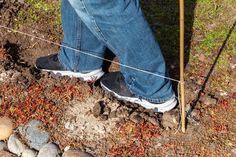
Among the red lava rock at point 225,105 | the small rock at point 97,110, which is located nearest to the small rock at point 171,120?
the red lava rock at point 225,105

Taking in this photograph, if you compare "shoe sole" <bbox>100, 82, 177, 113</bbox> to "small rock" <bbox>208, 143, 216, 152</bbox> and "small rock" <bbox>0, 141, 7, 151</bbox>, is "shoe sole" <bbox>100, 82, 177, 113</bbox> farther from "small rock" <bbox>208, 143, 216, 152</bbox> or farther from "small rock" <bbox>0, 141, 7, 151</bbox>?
"small rock" <bbox>0, 141, 7, 151</bbox>

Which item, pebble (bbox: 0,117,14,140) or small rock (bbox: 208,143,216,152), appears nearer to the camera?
small rock (bbox: 208,143,216,152)

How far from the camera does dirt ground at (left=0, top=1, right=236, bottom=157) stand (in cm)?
414

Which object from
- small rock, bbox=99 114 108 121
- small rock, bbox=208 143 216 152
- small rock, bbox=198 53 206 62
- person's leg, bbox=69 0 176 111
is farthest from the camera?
small rock, bbox=198 53 206 62

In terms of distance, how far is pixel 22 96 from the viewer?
184 inches

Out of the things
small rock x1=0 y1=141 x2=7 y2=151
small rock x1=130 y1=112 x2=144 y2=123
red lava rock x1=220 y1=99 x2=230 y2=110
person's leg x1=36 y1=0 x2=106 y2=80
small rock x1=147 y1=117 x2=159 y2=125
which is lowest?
red lava rock x1=220 y1=99 x2=230 y2=110

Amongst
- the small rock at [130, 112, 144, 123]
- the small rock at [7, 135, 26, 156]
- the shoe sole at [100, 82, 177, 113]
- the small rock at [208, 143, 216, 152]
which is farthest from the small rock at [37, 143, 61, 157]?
the small rock at [208, 143, 216, 152]

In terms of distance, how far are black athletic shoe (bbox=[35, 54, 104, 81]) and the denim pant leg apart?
4 centimetres

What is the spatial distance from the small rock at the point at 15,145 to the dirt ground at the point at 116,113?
0.48ft

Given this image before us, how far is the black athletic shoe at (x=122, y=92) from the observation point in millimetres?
4320

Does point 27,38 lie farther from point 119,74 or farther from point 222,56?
point 222,56

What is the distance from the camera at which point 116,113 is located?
14.4 ft

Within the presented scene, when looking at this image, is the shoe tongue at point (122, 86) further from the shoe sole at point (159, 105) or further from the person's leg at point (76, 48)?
the person's leg at point (76, 48)

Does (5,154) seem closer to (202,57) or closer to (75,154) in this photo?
(75,154)
